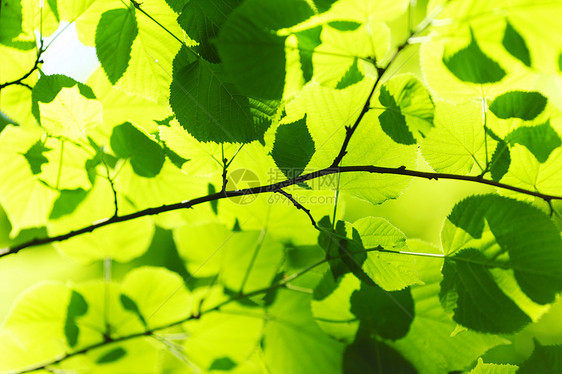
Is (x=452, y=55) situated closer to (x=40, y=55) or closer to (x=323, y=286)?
(x=323, y=286)

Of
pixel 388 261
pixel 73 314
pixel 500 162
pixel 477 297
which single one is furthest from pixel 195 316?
pixel 500 162

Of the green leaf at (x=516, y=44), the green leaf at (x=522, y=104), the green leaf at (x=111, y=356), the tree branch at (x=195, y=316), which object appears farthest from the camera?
the green leaf at (x=111, y=356)

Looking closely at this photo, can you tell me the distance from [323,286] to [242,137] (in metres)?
0.27

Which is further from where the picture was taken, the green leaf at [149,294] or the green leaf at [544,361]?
the green leaf at [149,294]

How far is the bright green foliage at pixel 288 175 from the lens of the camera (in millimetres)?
511

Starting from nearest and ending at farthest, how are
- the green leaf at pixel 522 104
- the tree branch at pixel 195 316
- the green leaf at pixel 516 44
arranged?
→ the green leaf at pixel 516 44
the green leaf at pixel 522 104
the tree branch at pixel 195 316

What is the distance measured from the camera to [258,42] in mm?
486

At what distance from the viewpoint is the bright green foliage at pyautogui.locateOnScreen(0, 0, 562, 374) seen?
1.68 feet

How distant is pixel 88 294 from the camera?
2.52 feet

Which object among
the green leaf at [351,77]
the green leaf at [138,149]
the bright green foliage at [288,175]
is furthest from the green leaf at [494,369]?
the green leaf at [138,149]

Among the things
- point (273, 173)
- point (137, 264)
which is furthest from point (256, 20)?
point (137, 264)

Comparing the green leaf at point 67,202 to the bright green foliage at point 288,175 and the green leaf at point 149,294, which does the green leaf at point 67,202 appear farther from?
the green leaf at point 149,294

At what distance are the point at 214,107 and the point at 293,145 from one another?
135 mm

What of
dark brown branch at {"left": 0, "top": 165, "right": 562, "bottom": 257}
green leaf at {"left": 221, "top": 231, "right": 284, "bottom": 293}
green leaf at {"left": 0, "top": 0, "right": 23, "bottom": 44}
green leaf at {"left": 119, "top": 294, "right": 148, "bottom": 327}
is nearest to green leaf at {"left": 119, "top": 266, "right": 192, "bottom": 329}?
green leaf at {"left": 119, "top": 294, "right": 148, "bottom": 327}
